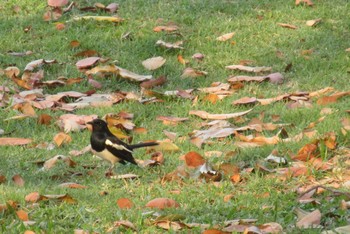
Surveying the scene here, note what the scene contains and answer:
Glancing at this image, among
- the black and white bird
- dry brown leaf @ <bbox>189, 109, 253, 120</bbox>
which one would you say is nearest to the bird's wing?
the black and white bird

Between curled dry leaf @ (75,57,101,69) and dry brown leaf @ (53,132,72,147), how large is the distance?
5.63 ft

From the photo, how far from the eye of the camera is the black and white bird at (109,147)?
613 centimetres

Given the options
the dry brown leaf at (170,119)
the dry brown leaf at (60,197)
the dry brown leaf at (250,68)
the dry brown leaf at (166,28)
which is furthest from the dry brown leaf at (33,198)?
the dry brown leaf at (166,28)

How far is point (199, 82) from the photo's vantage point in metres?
8.36

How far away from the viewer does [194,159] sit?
614cm

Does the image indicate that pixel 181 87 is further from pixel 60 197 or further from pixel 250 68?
pixel 60 197

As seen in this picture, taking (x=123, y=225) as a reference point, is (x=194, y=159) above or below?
below

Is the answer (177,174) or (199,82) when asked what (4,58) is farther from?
(177,174)

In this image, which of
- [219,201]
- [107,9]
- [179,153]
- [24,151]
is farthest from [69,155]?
[107,9]

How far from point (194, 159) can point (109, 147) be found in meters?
0.57

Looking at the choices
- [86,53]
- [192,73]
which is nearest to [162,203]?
[192,73]

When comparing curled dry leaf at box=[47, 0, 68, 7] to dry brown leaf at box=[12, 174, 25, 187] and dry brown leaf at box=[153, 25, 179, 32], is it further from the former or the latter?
dry brown leaf at box=[12, 174, 25, 187]

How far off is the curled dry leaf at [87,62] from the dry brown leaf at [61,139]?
1716mm

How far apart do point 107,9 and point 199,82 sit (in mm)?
1880
